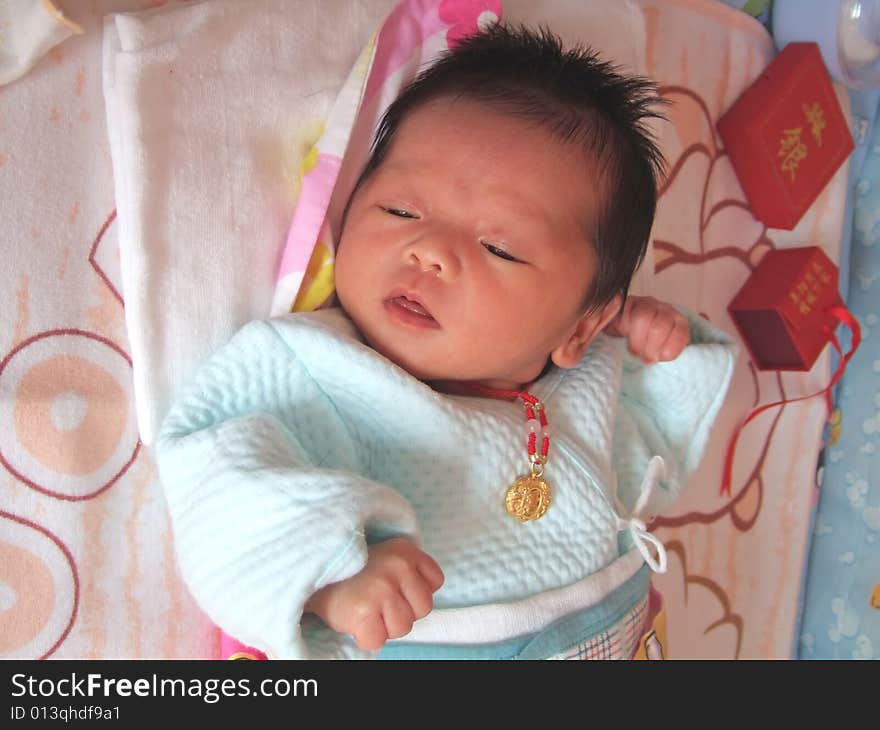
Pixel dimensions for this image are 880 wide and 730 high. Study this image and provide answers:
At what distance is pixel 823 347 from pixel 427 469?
92 centimetres

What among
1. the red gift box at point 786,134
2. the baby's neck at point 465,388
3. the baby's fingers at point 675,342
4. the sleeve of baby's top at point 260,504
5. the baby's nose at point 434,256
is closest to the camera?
the sleeve of baby's top at point 260,504

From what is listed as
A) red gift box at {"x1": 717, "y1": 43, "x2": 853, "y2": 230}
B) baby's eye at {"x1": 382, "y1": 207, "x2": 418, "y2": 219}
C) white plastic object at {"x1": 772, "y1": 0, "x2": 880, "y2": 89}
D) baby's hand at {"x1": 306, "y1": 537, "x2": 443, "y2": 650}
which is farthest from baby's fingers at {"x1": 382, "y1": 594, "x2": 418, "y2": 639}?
white plastic object at {"x1": 772, "y1": 0, "x2": 880, "y2": 89}

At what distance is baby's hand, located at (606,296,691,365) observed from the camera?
1.21 meters

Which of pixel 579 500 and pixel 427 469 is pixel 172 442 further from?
pixel 579 500

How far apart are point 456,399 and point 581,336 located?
196mm

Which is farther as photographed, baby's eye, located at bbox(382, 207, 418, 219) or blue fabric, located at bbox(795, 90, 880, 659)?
blue fabric, located at bbox(795, 90, 880, 659)

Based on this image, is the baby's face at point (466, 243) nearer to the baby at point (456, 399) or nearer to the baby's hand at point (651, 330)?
the baby at point (456, 399)

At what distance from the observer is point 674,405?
126cm

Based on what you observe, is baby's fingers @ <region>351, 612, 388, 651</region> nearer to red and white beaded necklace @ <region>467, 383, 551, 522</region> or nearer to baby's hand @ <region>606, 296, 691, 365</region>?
red and white beaded necklace @ <region>467, 383, 551, 522</region>

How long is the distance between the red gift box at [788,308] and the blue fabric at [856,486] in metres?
0.13

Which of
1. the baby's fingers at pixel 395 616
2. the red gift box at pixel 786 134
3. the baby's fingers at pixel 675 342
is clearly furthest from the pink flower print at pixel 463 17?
the baby's fingers at pixel 395 616

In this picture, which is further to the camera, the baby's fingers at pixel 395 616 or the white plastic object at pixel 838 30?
the white plastic object at pixel 838 30

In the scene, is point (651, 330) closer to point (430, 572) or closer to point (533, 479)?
point (533, 479)

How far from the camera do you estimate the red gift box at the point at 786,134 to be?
1.49 metres
